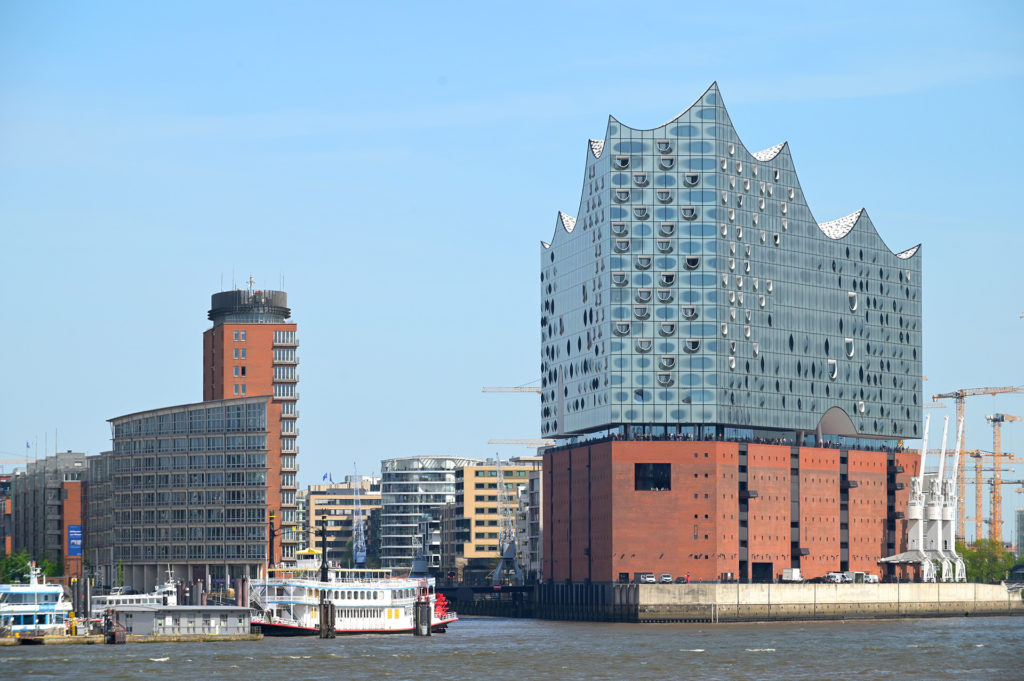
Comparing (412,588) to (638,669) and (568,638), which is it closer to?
(568,638)

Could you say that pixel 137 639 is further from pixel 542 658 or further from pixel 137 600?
pixel 542 658

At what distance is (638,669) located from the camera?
131 metres

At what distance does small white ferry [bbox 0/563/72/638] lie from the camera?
156 m

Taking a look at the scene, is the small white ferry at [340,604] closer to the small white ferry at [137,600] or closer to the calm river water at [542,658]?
the calm river water at [542,658]

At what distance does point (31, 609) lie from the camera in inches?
6156

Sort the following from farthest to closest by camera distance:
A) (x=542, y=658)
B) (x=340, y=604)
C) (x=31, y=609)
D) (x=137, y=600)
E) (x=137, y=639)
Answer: (x=340, y=604)
(x=137, y=600)
(x=137, y=639)
(x=31, y=609)
(x=542, y=658)

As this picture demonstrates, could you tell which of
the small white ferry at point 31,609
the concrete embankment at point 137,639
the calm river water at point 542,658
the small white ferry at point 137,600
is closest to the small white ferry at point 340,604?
the calm river water at point 542,658

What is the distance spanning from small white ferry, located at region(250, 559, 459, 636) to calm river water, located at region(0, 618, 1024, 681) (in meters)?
3.47

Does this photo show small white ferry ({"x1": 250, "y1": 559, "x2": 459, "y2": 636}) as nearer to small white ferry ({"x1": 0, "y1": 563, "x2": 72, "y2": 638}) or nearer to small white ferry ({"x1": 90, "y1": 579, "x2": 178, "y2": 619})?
small white ferry ({"x1": 90, "y1": 579, "x2": 178, "y2": 619})

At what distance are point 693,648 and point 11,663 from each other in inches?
2342

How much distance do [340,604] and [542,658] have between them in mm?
37149

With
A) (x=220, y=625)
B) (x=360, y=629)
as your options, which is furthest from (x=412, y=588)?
(x=220, y=625)

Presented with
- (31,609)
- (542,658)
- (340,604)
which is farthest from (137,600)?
(542,658)

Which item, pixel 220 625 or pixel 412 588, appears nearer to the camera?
pixel 220 625
